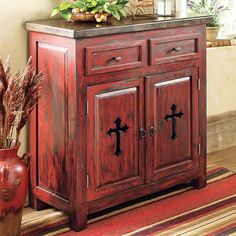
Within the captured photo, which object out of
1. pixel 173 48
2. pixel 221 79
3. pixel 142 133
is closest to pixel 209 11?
pixel 221 79

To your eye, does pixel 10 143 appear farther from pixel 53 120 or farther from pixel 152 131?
pixel 152 131

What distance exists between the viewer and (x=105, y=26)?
3.39 meters

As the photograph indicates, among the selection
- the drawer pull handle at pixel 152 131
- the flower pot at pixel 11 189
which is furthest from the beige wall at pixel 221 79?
Result: the flower pot at pixel 11 189

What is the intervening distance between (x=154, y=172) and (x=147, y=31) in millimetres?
787

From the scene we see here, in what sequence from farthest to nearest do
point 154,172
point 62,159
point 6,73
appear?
1. point 154,172
2. point 62,159
3. point 6,73

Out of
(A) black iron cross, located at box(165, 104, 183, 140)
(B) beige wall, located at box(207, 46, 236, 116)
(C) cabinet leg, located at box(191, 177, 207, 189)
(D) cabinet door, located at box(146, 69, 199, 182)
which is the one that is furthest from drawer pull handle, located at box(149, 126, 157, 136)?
(B) beige wall, located at box(207, 46, 236, 116)

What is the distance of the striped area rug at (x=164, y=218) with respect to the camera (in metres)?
3.48

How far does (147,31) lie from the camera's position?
359cm

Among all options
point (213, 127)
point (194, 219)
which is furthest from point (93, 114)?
point (213, 127)

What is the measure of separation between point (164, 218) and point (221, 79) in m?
1.51

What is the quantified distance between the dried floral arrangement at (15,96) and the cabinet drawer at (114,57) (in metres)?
0.26

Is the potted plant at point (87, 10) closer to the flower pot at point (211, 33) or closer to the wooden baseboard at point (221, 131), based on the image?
the flower pot at point (211, 33)

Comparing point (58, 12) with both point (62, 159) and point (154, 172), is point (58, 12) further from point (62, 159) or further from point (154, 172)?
point (154, 172)

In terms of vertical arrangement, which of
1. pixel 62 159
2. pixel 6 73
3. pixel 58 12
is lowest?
pixel 62 159
